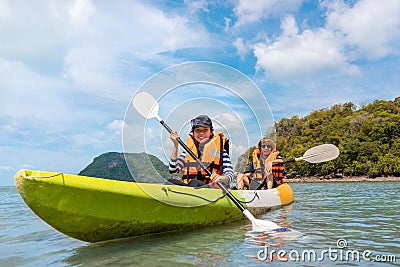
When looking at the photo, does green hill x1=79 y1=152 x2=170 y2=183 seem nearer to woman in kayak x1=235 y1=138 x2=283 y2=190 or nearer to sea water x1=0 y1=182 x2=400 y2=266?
sea water x1=0 y1=182 x2=400 y2=266

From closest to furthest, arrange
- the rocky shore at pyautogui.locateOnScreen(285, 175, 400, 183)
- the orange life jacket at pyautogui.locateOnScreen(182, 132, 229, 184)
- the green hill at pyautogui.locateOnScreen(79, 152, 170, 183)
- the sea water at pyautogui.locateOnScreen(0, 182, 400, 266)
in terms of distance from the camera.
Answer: the sea water at pyautogui.locateOnScreen(0, 182, 400, 266), the green hill at pyautogui.locateOnScreen(79, 152, 170, 183), the orange life jacket at pyautogui.locateOnScreen(182, 132, 229, 184), the rocky shore at pyautogui.locateOnScreen(285, 175, 400, 183)

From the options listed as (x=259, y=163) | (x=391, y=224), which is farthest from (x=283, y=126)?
(x=391, y=224)

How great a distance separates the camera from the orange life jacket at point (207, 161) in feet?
17.6

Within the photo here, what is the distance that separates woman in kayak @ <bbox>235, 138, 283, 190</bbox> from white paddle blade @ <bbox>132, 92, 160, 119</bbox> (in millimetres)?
3887

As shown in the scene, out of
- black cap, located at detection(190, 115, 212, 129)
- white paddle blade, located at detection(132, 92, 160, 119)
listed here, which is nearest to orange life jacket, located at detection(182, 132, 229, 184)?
Answer: black cap, located at detection(190, 115, 212, 129)

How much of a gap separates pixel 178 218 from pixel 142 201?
0.74 meters

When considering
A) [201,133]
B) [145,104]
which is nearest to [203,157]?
[201,133]

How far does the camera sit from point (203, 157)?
541cm

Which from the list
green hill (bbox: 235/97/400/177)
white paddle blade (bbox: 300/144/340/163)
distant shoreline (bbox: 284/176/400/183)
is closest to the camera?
white paddle blade (bbox: 300/144/340/163)

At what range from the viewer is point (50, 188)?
141 inches

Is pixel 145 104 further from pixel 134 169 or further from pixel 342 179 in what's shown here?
pixel 342 179

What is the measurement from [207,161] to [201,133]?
17.6 inches

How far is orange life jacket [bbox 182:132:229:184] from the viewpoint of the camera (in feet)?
17.6

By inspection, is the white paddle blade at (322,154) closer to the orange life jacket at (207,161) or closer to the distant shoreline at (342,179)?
the orange life jacket at (207,161)
